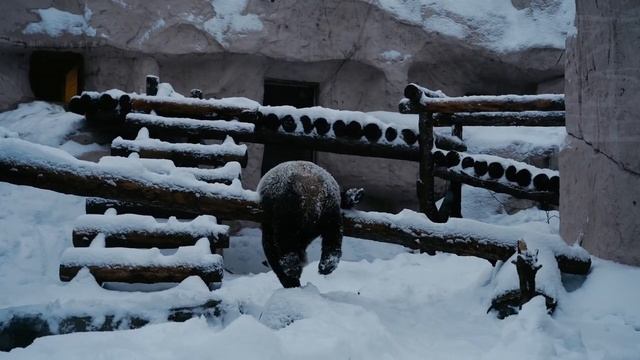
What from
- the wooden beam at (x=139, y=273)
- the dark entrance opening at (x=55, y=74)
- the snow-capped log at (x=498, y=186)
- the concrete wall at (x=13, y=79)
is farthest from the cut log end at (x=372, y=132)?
the concrete wall at (x=13, y=79)

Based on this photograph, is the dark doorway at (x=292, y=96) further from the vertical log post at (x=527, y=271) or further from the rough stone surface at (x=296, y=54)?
the vertical log post at (x=527, y=271)

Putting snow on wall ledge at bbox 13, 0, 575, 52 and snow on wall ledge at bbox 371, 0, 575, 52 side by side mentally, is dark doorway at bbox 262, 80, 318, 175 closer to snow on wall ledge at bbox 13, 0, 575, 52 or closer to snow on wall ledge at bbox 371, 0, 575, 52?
snow on wall ledge at bbox 13, 0, 575, 52

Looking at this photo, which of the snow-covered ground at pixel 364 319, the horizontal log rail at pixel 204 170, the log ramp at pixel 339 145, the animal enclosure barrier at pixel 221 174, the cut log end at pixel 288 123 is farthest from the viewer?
the cut log end at pixel 288 123

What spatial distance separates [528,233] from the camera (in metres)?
3.79

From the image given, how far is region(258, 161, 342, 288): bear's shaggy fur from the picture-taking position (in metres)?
3.19

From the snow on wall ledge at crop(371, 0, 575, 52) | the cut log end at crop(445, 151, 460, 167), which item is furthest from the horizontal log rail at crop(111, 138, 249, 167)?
the snow on wall ledge at crop(371, 0, 575, 52)

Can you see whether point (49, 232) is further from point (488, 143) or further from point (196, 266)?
point (488, 143)

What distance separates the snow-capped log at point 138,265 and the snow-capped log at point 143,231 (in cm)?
25

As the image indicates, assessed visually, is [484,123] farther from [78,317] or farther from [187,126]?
[78,317]

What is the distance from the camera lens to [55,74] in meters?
9.95

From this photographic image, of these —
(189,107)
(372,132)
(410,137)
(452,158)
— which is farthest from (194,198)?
(410,137)

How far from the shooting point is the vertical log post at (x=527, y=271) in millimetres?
3150

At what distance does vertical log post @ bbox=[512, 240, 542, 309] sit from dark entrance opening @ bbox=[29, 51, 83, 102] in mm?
8761

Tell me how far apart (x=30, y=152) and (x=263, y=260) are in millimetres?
6011
